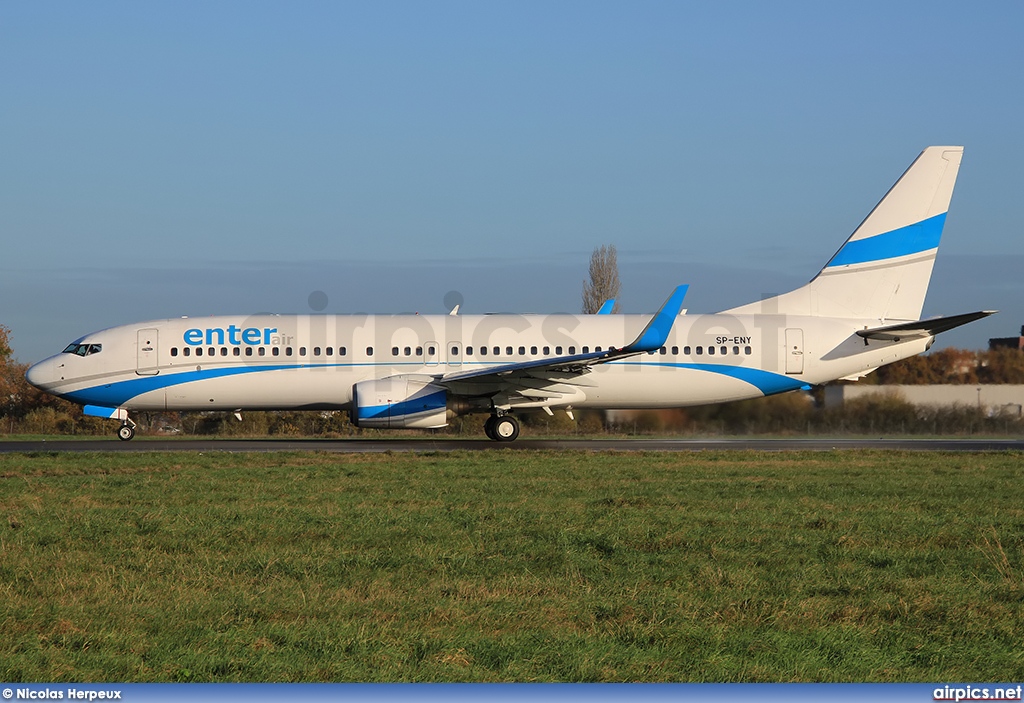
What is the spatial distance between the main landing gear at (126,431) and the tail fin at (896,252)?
19.9 meters

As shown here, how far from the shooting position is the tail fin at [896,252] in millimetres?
32688

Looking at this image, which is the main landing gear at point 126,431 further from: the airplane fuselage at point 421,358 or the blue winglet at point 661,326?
the blue winglet at point 661,326

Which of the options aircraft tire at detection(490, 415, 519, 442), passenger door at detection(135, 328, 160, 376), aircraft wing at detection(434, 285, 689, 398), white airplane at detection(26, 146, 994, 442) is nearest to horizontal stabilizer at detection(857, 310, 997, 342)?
white airplane at detection(26, 146, 994, 442)

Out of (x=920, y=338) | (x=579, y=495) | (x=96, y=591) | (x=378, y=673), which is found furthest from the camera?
(x=920, y=338)

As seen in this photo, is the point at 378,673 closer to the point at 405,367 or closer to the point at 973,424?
the point at 405,367

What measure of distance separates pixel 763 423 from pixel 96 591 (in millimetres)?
27373

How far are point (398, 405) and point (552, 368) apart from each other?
4189 millimetres

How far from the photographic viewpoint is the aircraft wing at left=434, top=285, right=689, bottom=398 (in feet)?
94.2

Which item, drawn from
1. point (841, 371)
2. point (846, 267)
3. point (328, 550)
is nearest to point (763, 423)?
point (841, 371)

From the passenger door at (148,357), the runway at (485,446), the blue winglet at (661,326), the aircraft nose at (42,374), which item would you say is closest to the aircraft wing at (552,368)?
the blue winglet at (661,326)

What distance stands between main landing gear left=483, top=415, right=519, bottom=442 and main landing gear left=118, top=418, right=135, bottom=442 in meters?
10.3

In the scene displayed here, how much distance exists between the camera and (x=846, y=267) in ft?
108

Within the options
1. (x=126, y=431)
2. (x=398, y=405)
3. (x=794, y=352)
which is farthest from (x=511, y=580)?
(x=126, y=431)

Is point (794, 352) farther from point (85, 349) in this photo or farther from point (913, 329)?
point (85, 349)
